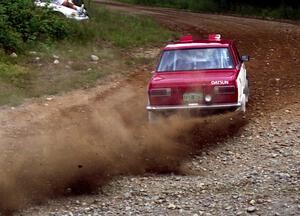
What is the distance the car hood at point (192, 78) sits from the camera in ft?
33.4

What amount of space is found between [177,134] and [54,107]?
10.9 feet

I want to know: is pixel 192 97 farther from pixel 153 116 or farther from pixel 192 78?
pixel 153 116

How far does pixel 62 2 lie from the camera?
797 inches

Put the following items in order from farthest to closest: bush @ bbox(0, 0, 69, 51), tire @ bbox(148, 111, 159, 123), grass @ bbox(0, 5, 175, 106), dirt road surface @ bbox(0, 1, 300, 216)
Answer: bush @ bbox(0, 0, 69, 51) < grass @ bbox(0, 5, 175, 106) < tire @ bbox(148, 111, 159, 123) < dirt road surface @ bbox(0, 1, 300, 216)

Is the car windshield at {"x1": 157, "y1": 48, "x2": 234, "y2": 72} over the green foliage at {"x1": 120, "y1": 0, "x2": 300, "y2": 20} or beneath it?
over

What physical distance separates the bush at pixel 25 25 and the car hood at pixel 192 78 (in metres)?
6.24

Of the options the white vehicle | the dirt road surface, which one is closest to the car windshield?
the dirt road surface

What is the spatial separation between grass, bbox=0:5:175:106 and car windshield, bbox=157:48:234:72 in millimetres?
3181

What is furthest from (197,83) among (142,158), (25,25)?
(25,25)

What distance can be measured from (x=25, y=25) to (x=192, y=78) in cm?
791

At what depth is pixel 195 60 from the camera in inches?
434

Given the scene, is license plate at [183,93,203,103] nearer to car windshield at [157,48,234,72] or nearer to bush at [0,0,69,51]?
car windshield at [157,48,234,72]

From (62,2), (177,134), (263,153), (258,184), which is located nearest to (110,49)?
(62,2)

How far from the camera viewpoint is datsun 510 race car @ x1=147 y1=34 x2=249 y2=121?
33.1 feet
